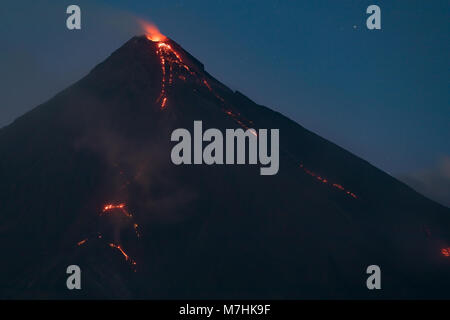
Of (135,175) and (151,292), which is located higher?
(135,175)

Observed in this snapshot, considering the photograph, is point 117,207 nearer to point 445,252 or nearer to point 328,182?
point 328,182

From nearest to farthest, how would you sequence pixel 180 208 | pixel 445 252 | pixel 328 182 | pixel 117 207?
pixel 117 207
pixel 180 208
pixel 445 252
pixel 328 182

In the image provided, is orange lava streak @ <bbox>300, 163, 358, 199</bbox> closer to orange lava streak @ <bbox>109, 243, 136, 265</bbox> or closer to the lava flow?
the lava flow

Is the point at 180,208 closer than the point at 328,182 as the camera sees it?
Yes

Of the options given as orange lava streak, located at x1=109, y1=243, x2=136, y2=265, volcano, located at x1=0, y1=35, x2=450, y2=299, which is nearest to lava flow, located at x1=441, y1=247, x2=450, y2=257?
volcano, located at x1=0, y1=35, x2=450, y2=299

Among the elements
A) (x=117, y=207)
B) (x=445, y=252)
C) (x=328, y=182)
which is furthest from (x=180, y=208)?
(x=445, y=252)

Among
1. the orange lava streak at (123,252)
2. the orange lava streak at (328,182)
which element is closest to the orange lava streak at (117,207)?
the orange lava streak at (123,252)
